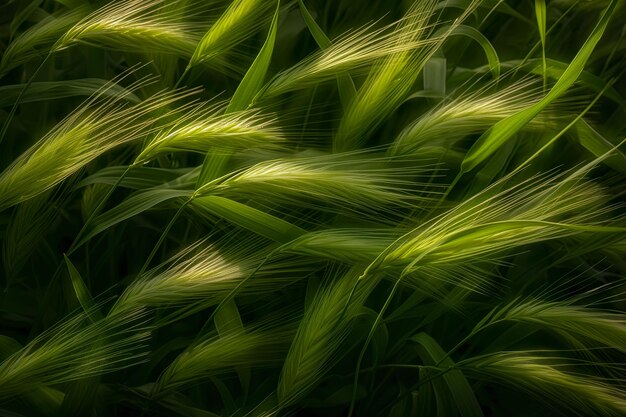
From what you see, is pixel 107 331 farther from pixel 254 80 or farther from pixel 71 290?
pixel 254 80

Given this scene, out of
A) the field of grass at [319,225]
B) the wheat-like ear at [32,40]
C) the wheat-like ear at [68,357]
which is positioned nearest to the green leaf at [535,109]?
the field of grass at [319,225]

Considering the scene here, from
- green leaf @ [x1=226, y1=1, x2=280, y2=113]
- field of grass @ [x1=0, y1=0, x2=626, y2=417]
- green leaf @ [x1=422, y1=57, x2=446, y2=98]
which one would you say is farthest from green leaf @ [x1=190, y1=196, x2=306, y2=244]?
green leaf @ [x1=422, y1=57, x2=446, y2=98]

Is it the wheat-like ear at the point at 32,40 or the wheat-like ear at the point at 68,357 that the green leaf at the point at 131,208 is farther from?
the wheat-like ear at the point at 32,40

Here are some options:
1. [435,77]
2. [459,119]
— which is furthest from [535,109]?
[435,77]

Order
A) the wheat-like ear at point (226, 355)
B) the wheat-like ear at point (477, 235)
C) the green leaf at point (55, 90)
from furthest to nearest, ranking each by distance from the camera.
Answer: the green leaf at point (55, 90), the wheat-like ear at point (226, 355), the wheat-like ear at point (477, 235)

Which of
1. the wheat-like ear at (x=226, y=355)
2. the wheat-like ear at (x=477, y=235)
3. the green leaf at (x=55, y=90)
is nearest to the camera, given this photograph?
the wheat-like ear at (x=477, y=235)

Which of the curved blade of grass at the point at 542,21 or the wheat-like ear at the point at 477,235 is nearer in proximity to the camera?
the wheat-like ear at the point at 477,235

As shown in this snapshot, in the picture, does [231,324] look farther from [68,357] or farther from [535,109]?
[535,109]

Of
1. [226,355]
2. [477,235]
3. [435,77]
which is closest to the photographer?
[477,235]
